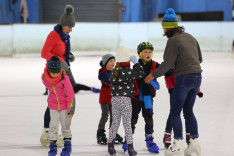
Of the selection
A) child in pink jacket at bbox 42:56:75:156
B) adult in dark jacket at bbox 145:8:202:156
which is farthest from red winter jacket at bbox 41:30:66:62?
adult in dark jacket at bbox 145:8:202:156

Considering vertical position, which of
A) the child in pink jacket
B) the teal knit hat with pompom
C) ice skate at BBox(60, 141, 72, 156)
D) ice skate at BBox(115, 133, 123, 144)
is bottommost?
ice skate at BBox(115, 133, 123, 144)

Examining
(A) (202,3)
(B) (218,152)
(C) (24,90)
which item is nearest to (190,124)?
(B) (218,152)

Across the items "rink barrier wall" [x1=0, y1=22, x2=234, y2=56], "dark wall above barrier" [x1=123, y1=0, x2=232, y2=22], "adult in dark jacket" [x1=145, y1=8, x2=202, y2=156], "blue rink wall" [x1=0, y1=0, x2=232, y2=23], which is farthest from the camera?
"blue rink wall" [x1=0, y1=0, x2=232, y2=23]

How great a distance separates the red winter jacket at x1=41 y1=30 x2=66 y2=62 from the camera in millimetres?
4656

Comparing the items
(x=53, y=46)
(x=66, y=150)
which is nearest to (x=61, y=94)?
(x=66, y=150)

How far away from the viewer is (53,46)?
469cm

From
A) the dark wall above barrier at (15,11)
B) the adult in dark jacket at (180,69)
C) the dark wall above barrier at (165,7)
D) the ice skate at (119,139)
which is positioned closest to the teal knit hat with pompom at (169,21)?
the adult in dark jacket at (180,69)

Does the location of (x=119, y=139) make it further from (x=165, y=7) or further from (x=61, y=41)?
(x=165, y=7)

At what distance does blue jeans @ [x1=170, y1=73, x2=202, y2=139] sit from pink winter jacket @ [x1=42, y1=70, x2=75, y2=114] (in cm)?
85

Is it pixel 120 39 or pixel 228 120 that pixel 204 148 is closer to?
pixel 228 120

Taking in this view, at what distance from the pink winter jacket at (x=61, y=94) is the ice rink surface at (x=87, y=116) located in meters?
0.50

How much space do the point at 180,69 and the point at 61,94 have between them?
3.30 feet

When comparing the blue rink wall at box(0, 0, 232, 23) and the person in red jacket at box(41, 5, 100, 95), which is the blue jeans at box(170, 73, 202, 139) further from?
the blue rink wall at box(0, 0, 232, 23)

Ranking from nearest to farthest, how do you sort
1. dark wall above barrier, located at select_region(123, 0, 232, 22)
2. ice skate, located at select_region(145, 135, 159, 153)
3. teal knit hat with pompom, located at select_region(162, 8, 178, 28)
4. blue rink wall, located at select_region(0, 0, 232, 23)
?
teal knit hat with pompom, located at select_region(162, 8, 178, 28) → ice skate, located at select_region(145, 135, 159, 153) → dark wall above barrier, located at select_region(123, 0, 232, 22) → blue rink wall, located at select_region(0, 0, 232, 23)
